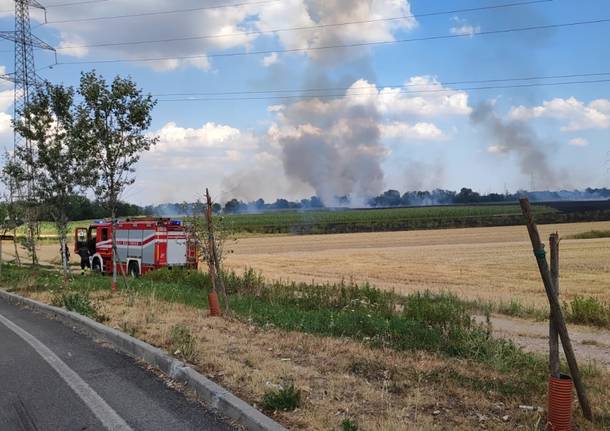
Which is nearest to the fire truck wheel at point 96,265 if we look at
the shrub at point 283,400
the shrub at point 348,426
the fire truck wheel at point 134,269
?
the fire truck wheel at point 134,269

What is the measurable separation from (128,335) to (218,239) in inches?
176

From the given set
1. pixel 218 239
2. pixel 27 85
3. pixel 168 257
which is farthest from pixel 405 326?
pixel 27 85

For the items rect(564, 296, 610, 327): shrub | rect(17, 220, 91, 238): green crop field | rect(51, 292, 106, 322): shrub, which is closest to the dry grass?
rect(51, 292, 106, 322): shrub

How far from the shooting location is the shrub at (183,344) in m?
7.33

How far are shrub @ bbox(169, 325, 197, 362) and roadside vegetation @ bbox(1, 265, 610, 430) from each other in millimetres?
23

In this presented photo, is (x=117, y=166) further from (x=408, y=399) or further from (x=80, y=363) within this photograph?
(x=408, y=399)

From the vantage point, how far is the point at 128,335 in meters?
8.95

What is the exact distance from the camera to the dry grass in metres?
4.96

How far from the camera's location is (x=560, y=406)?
15.3 feet

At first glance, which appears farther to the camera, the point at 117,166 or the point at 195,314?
the point at 117,166

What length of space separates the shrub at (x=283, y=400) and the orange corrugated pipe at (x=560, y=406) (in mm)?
2102

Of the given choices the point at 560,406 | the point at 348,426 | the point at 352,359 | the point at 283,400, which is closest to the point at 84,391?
the point at 283,400

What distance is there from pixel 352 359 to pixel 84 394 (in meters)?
3.03

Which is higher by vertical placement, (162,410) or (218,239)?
(218,239)
